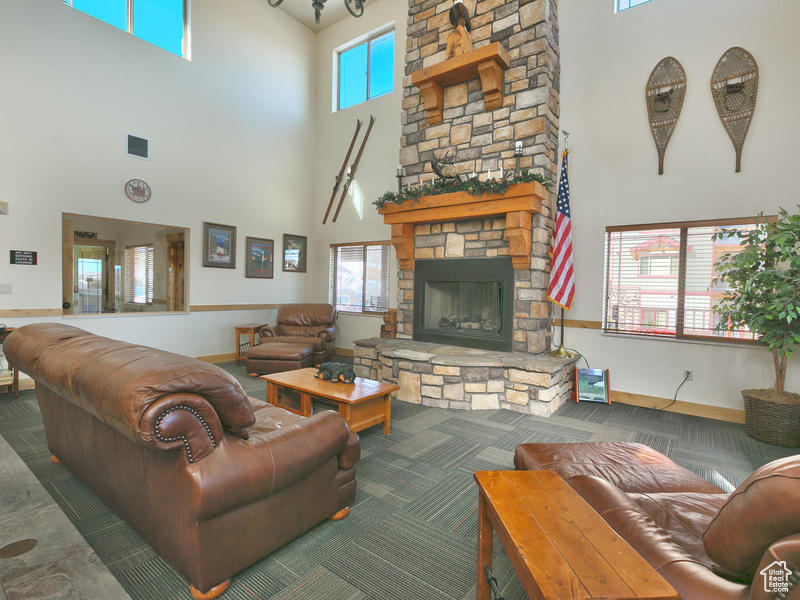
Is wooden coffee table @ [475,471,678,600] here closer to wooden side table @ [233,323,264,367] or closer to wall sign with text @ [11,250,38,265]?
wooden side table @ [233,323,264,367]

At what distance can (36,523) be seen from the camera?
187cm

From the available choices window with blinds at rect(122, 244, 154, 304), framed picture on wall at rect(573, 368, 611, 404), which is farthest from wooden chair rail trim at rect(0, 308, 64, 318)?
framed picture on wall at rect(573, 368, 611, 404)

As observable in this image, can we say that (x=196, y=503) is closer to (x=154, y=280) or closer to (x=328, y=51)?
(x=154, y=280)

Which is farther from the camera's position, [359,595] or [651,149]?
[651,149]

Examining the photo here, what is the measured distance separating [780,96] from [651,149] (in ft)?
3.24

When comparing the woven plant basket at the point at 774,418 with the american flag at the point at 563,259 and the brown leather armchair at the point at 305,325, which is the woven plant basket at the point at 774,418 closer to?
the american flag at the point at 563,259

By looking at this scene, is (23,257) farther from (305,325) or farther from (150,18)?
(150,18)

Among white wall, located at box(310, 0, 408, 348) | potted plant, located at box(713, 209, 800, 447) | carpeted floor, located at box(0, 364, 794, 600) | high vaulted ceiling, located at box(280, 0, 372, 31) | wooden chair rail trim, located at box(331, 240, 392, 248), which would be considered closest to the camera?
carpeted floor, located at box(0, 364, 794, 600)

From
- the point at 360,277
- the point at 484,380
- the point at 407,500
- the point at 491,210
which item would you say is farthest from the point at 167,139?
the point at 407,500

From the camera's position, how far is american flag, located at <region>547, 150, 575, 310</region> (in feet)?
14.4

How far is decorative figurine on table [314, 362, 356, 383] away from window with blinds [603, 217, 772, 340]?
2891 millimetres

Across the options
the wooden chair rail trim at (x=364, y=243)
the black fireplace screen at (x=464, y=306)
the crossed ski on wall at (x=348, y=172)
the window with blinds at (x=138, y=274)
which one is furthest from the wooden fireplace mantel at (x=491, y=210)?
the window with blinds at (x=138, y=274)

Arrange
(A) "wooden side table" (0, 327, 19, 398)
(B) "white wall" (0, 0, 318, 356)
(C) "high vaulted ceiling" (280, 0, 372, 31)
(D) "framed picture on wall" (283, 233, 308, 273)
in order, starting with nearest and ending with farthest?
1. (A) "wooden side table" (0, 327, 19, 398)
2. (B) "white wall" (0, 0, 318, 356)
3. (C) "high vaulted ceiling" (280, 0, 372, 31)
4. (D) "framed picture on wall" (283, 233, 308, 273)

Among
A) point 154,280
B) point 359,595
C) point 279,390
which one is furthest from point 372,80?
point 359,595
